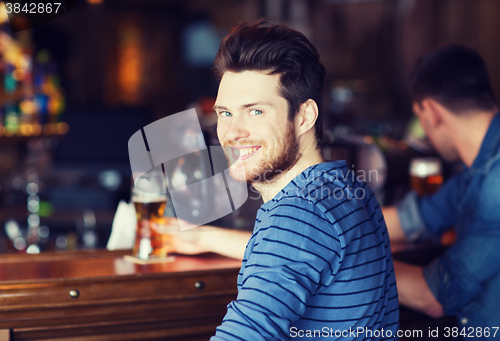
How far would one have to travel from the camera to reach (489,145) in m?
1.32

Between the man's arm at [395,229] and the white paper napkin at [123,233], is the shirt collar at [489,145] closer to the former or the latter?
the man's arm at [395,229]

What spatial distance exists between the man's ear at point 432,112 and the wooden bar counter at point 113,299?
73 centimetres

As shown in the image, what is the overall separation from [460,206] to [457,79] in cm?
35

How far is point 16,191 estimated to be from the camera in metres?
2.70

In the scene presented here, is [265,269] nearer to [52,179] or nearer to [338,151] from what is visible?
[338,151]

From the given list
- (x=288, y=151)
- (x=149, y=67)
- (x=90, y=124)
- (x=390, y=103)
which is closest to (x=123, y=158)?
(x=90, y=124)

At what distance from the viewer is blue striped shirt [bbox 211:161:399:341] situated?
0.68 meters

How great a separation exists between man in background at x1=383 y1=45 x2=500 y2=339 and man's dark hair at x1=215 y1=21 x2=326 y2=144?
0.55 meters

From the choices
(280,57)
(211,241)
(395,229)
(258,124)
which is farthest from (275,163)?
(395,229)

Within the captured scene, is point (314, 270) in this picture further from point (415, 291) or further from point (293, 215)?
point (415, 291)

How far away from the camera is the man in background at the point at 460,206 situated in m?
1.17

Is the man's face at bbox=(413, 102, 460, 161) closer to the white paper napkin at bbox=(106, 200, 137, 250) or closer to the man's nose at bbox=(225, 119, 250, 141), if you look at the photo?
the man's nose at bbox=(225, 119, 250, 141)

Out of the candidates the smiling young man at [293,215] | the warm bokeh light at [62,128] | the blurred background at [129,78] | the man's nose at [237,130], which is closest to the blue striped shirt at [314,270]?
the smiling young man at [293,215]

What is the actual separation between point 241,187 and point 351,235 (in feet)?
1.69
